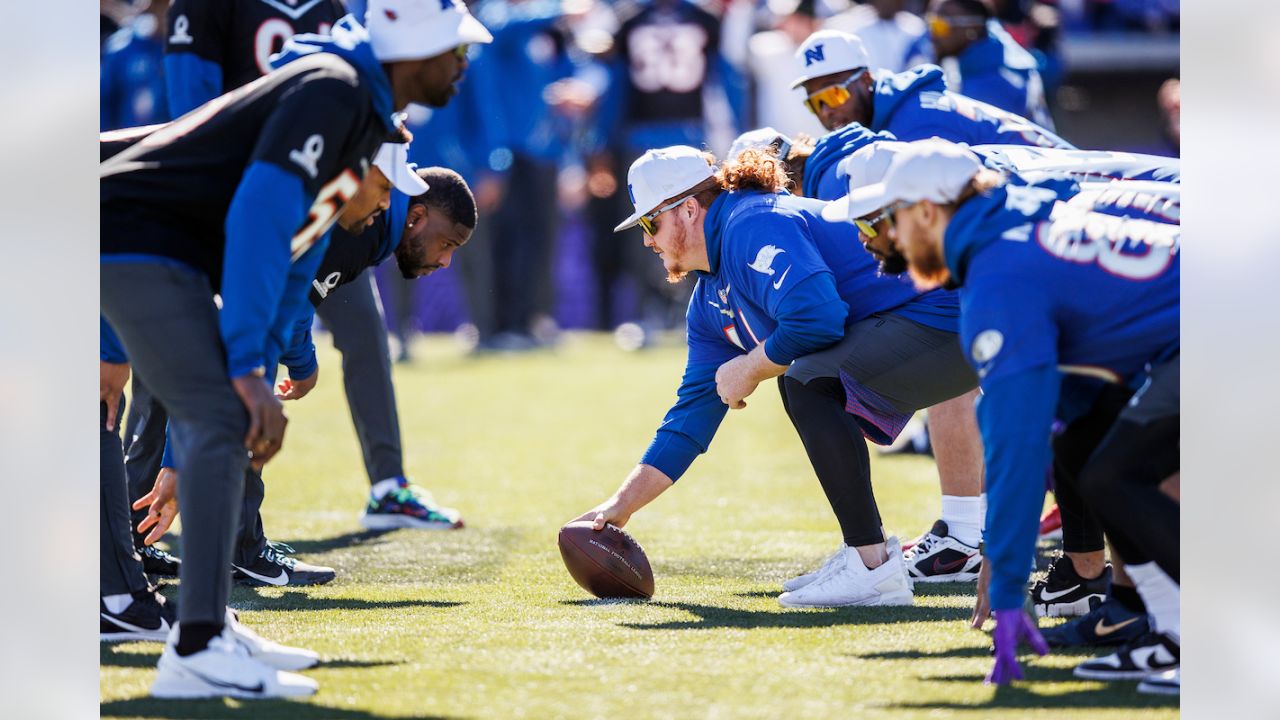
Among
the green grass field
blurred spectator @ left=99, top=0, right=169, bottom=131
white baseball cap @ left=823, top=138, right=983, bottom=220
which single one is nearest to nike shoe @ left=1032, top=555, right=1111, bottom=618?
the green grass field

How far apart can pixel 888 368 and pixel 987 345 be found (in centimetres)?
153

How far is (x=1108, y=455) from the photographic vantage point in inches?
152

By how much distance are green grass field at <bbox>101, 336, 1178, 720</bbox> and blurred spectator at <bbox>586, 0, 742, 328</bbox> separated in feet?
19.0

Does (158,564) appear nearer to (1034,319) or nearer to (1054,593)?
(1054,593)

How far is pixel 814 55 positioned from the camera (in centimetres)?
637

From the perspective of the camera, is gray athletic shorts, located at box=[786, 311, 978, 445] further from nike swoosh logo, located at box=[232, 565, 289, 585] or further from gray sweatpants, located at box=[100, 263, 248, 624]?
gray sweatpants, located at box=[100, 263, 248, 624]

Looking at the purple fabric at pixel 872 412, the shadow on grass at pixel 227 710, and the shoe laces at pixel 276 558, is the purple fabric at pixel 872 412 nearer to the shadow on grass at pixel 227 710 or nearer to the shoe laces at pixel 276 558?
the shoe laces at pixel 276 558

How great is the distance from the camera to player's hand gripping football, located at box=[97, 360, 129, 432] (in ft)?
15.0

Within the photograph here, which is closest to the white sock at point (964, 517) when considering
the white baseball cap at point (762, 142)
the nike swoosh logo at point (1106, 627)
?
the nike swoosh logo at point (1106, 627)

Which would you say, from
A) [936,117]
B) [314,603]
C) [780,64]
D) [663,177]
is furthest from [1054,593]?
[780,64]

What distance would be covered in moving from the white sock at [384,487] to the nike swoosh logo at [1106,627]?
A: 3.32 meters
